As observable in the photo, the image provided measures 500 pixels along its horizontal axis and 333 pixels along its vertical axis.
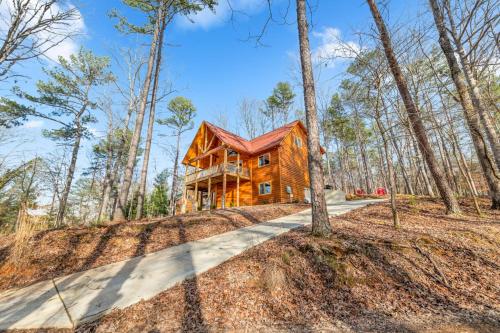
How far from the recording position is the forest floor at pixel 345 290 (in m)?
2.85

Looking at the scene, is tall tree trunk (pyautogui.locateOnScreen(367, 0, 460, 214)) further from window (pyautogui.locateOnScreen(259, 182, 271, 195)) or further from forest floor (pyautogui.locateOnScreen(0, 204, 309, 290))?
window (pyautogui.locateOnScreen(259, 182, 271, 195))

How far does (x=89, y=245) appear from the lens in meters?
5.91

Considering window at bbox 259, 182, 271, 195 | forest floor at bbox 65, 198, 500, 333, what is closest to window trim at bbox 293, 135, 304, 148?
window at bbox 259, 182, 271, 195

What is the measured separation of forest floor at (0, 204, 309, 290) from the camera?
4812mm

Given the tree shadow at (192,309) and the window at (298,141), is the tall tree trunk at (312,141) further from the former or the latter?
the window at (298,141)

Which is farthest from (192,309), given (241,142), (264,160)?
(241,142)

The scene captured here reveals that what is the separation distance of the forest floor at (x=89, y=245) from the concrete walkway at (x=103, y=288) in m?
0.45

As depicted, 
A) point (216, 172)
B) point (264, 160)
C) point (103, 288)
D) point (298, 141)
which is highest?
point (298, 141)

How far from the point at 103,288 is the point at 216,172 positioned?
42.5 ft

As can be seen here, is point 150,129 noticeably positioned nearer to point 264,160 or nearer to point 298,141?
point 264,160

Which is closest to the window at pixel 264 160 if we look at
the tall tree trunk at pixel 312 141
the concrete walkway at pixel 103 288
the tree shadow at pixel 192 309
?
the tall tree trunk at pixel 312 141

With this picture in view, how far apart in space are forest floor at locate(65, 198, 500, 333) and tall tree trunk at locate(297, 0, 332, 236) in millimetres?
421

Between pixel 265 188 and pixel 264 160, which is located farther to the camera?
pixel 264 160

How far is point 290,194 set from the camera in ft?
56.2
